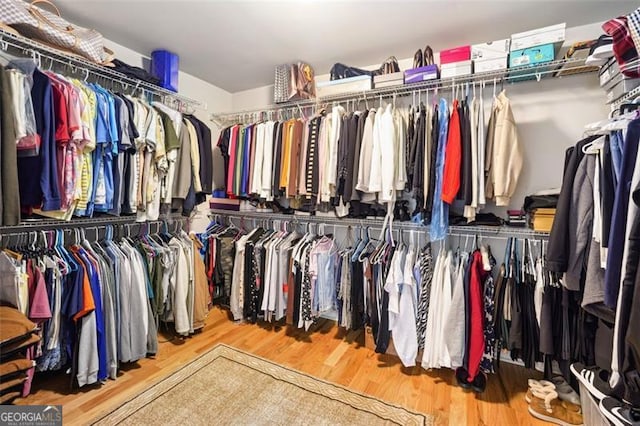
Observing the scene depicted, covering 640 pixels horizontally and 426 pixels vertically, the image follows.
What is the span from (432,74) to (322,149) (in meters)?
0.97

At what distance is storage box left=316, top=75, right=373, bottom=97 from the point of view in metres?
2.32

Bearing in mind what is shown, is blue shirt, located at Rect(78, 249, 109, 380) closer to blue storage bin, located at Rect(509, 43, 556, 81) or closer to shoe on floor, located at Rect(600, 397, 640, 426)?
shoe on floor, located at Rect(600, 397, 640, 426)

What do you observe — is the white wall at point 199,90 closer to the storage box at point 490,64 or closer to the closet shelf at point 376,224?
the closet shelf at point 376,224

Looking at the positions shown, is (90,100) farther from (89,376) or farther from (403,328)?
(403,328)

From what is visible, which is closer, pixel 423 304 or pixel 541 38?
pixel 541 38

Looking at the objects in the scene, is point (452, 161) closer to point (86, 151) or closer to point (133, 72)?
point (86, 151)

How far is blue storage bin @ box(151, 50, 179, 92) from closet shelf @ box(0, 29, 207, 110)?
9 centimetres

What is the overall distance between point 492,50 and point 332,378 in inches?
97.9

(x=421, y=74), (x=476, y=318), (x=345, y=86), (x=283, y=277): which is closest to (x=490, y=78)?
(x=421, y=74)

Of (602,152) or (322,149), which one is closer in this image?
(602,152)

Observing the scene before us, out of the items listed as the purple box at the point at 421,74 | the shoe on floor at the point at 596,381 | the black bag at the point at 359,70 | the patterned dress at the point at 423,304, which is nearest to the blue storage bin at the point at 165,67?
the black bag at the point at 359,70

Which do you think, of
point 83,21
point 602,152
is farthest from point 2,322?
point 602,152

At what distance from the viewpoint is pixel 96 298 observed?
1.76 m

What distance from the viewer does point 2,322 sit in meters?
1.37
